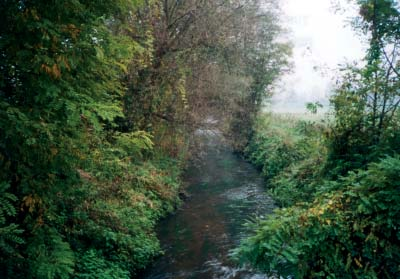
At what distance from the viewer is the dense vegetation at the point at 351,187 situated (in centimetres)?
557

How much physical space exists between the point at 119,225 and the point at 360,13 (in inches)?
340

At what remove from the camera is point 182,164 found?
653 inches

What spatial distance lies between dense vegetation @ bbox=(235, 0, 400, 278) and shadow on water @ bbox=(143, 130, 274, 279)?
1.11 meters

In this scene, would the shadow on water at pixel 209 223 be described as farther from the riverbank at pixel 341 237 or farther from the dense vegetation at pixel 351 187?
the riverbank at pixel 341 237

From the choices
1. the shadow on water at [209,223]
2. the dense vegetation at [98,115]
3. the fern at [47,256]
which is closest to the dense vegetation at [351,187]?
the shadow on water at [209,223]

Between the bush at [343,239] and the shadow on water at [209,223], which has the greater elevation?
the bush at [343,239]

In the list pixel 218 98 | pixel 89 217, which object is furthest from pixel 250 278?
pixel 218 98

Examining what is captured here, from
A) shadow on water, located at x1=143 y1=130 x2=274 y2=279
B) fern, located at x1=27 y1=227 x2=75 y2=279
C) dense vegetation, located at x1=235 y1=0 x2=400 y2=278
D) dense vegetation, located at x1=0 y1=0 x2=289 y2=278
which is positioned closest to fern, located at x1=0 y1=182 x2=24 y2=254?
dense vegetation, located at x1=0 y1=0 x2=289 y2=278

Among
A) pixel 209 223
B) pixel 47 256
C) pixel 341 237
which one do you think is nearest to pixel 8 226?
pixel 47 256

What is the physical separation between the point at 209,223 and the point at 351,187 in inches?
241

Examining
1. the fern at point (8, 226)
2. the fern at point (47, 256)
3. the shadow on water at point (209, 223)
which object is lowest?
the shadow on water at point (209, 223)

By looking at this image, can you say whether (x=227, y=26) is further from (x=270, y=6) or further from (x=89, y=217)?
(x=89, y=217)

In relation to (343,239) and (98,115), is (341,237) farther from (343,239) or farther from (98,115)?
(98,115)

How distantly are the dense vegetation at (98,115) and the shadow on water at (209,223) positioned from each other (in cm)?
56
